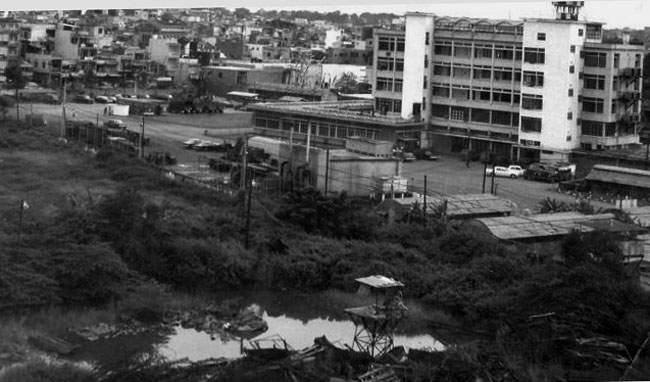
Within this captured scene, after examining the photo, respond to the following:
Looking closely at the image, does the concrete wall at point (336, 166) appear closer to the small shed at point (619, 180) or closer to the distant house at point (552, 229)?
the distant house at point (552, 229)

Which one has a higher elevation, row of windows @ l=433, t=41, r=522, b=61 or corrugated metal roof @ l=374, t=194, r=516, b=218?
row of windows @ l=433, t=41, r=522, b=61

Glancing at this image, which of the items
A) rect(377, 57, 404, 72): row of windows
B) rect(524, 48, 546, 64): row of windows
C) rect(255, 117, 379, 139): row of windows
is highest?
rect(524, 48, 546, 64): row of windows

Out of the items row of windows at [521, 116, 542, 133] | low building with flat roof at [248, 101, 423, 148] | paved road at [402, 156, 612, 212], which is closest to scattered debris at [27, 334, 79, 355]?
low building with flat roof at [248, 101, 423, 148]

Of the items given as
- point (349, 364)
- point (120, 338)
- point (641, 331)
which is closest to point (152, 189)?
point (120, 338)

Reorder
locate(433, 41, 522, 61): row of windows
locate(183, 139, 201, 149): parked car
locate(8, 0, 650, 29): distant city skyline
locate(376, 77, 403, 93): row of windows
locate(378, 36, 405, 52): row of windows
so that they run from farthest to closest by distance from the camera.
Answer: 1. locate(378, 36, 405, 52): row of windows
2. locate(376, 77, 403, 93): row of windows
3. locate(433, 41, 522, 61): row of windows
4. locate(183, 139, 201, 149): parked car
5. locate(8, 0, 650, 29): distant city skyline

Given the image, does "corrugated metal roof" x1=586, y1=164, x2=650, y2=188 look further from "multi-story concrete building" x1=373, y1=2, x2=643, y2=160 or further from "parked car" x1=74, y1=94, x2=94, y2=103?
"parked car" x1=74, y1=94, x2=94, y2=103

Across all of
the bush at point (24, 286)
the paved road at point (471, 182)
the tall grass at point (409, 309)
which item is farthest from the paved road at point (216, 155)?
the bush at point (24, 286)

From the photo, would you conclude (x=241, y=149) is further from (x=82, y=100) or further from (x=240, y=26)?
(x=240, y=26)

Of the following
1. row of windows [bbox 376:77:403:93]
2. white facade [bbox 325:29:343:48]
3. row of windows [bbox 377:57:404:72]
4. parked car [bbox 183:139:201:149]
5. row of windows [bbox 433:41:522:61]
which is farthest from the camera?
white facade [bbox 325:29:343:48]

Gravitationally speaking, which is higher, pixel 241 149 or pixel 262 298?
pixel 241 149
